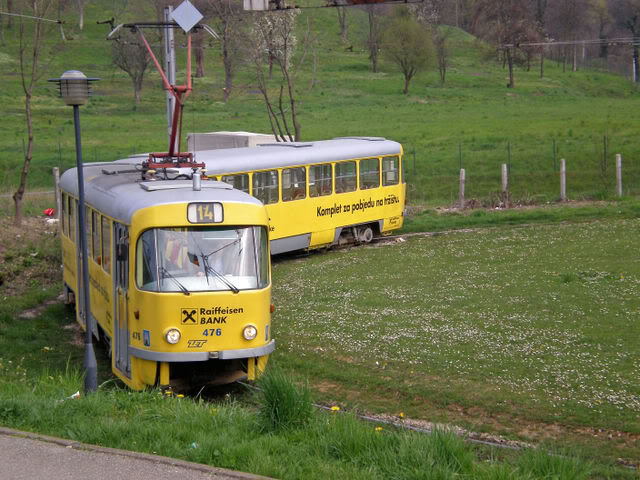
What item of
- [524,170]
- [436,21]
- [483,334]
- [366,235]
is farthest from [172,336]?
[436,21]

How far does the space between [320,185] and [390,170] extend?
3189 millimetres

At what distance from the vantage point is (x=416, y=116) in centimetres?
6412

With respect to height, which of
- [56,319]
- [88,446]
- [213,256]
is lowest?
[56,319]

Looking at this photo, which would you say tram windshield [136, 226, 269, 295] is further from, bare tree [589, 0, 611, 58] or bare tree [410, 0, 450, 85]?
bare tree [589, 0, 611, 58]

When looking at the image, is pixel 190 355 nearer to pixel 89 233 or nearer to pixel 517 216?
pixel 89 233

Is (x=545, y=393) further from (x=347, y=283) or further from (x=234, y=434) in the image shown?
(x=347, y=283)

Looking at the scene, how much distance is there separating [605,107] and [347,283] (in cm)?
5010

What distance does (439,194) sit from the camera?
38.2 meters

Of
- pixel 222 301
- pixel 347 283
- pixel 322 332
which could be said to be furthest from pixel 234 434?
pixel 347 283

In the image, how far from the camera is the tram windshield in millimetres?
12453

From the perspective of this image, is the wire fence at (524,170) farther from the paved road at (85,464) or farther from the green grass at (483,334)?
the paved road at (85,464)

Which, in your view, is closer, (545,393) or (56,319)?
(545,393)

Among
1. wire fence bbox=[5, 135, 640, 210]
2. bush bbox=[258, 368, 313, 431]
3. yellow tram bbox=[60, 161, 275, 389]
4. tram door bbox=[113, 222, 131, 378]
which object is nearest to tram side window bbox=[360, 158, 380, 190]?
wire fence bbox=[5, 135, 640, 210]

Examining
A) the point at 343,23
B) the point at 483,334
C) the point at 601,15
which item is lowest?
the point at 483,334
